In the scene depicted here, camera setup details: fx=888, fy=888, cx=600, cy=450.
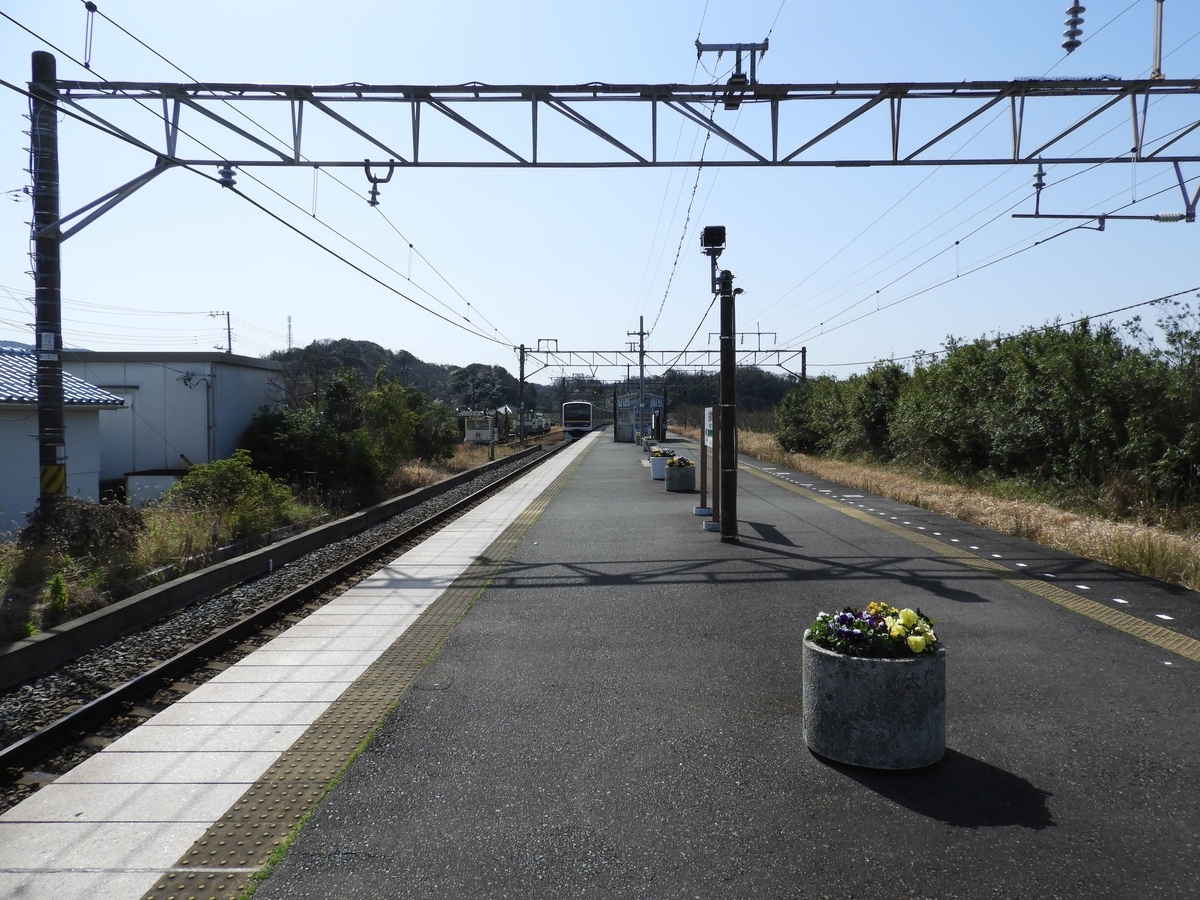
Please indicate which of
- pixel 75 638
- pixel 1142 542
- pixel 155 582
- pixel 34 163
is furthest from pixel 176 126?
pixel 1142 542

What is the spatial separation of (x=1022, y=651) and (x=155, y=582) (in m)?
8.57

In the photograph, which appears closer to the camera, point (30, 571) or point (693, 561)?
point (30, 571)

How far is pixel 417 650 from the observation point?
273 inches

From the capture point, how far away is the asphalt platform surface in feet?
11.5

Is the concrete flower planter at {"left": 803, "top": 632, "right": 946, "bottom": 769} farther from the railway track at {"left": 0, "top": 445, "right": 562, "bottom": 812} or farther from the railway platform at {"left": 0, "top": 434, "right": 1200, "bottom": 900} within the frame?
the railway track at {"left": 0, "top": 445, "right": 562, "bottom": 812}

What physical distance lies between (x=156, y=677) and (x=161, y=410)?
52.3ft

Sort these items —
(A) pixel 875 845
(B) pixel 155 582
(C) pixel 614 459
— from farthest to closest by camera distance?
(C) pixel 614 459 < (B) pixel 155 582 < (A) pixel 875 845

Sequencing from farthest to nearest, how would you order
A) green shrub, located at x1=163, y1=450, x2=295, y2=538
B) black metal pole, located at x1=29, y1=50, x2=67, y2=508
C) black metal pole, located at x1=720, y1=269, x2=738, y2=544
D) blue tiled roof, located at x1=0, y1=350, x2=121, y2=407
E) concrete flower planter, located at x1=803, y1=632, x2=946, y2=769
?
blue tiled roof, located at x1=0, y1=350, x2=121, y2=407 < green shrub, located at x1=163, y1=450, x2=295, y2=538 < black metal pole, located at x1=720, y1=269, x2=738, y2=544 < black metal pole, located at x1=29, y1=50, x2=67, y2=508 < concrete flower planter, located at x1=803, y1=632, x2=946, y2=769

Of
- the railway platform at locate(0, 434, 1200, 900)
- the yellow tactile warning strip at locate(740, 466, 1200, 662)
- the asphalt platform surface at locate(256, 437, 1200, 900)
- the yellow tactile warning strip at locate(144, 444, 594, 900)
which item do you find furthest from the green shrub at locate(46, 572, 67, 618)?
the yellow tactile warning strip at locate(740, 466, 1200, 662)

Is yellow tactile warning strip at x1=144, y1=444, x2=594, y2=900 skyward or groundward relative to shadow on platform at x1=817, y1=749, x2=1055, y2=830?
groundward

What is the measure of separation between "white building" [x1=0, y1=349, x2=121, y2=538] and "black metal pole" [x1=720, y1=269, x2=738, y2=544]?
9.68 m

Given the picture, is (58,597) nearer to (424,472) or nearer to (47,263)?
(47,263)

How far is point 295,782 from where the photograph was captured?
446 cm

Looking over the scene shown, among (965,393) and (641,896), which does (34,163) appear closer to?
(641,896)
